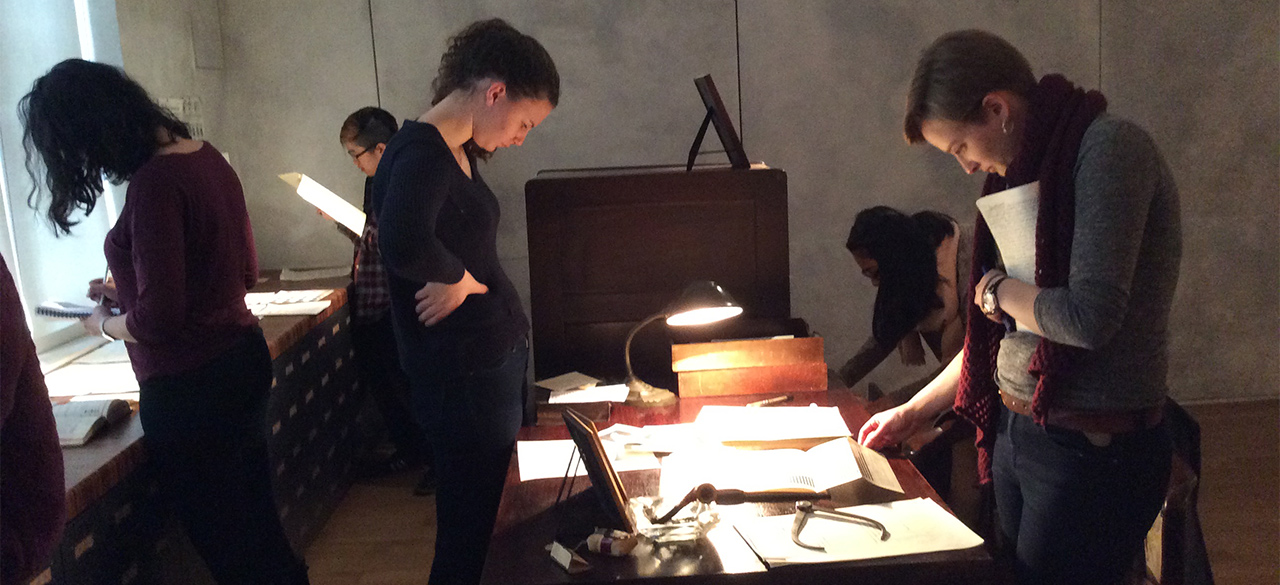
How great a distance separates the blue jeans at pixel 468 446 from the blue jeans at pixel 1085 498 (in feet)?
3.47

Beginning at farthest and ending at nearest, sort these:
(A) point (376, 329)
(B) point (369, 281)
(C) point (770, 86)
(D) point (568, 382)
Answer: (C) point (770, 86), (A) point (376, 329), (B) point (369, 281), (D) point (568, 382)

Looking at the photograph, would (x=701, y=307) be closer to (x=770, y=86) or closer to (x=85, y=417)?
(x=85, y=417)

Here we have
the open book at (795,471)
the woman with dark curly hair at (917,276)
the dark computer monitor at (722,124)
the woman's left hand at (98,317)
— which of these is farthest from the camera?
the woman with dark curly hair at (917,276)

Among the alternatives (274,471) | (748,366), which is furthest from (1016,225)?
(274,471)

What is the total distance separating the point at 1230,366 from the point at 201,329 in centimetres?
451

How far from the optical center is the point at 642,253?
272 cm

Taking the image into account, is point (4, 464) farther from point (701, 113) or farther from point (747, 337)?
point (701, 113)

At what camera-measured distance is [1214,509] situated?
3.36m

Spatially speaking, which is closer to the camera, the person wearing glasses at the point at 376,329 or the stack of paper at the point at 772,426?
the stack of paper at the point at 772,426

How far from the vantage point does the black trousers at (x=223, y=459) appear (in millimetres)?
2156

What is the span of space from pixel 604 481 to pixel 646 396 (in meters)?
0.76

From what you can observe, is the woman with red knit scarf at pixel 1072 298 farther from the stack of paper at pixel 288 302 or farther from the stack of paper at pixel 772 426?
the stack of paper at pixel 288 302

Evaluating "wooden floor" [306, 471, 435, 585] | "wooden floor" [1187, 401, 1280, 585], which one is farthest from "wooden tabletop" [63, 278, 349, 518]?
"wooden floor" [1187, 401, 1280, 585]

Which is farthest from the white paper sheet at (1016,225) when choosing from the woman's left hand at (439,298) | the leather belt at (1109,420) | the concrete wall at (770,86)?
the concrete wall at (770,86)
